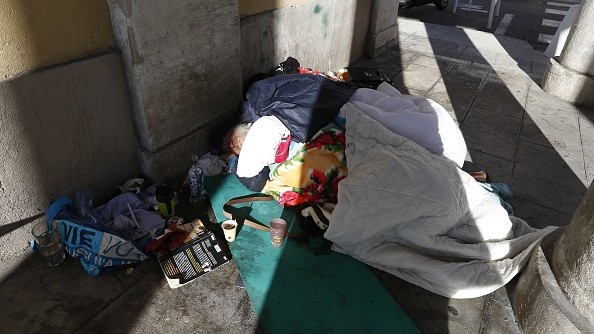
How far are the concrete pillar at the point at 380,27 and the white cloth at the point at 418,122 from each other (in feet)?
11.7

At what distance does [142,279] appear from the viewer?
2.54 m

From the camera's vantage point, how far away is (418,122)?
3283 mm

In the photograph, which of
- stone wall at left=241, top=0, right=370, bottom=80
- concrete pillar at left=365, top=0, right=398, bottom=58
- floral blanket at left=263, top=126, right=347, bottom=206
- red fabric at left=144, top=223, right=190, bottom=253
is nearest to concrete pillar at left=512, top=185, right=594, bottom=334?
floral blanket at left=263, top=126, right=347, bottom=206

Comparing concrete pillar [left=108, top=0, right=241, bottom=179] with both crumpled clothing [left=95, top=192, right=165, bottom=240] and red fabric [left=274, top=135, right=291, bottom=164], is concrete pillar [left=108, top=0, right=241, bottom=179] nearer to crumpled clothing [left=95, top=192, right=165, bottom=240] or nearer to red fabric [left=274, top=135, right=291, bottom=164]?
crumpled clothing [left=95, top=192, right=165, bottom=240]

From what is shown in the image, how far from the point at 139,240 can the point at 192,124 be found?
1130 millimetres

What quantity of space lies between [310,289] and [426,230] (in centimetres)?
84

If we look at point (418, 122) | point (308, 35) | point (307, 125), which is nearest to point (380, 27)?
point (308, 35)

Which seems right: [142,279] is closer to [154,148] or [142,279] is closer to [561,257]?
[154,148]

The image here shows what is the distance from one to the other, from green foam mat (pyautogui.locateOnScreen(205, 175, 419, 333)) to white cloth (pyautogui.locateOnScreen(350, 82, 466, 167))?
1.12 meters

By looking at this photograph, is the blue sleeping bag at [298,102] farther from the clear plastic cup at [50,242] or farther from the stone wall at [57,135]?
the clear plastic cup at [50,242]

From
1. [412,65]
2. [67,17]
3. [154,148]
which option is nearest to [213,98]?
[154,148]

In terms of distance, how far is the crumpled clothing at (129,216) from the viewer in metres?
2.82

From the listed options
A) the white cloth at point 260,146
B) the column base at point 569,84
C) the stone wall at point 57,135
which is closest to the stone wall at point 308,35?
the white cloth at point 260,146

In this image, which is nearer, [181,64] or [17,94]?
[17,94]
